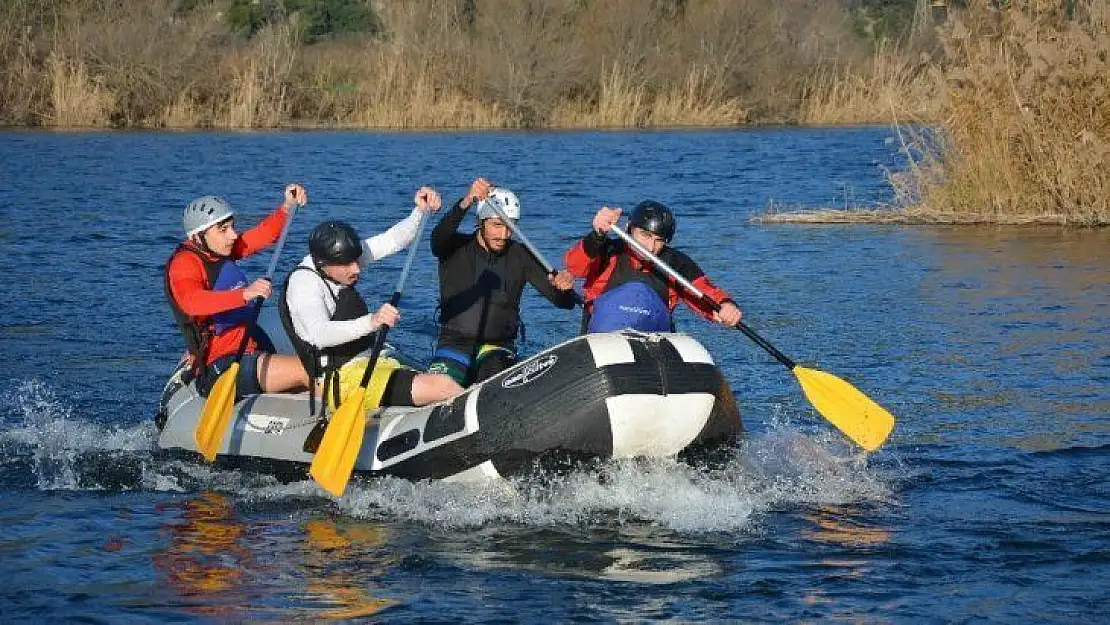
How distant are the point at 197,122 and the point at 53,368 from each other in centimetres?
2427

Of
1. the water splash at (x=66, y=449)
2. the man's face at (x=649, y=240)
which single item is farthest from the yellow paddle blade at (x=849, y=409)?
the water splash at (x=66, y=449)

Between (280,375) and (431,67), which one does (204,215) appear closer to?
(280,375)

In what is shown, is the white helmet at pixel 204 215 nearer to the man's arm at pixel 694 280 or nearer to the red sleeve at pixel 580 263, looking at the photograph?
the red sleeve at pixel 580 263

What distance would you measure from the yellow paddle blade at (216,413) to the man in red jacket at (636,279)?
1.75m

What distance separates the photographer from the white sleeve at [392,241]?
8.86 m

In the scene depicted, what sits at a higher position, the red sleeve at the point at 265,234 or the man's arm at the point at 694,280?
the man's arm at the point at 694,280

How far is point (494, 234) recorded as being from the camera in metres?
8.73

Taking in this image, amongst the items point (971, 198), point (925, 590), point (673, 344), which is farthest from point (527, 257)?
point (971, 198)

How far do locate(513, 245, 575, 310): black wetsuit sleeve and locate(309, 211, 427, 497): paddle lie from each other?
126 cm

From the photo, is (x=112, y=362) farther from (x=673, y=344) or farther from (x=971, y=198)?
(x=971, y=198)

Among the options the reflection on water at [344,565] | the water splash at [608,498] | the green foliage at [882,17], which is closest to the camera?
the reflection on water at [344,565]

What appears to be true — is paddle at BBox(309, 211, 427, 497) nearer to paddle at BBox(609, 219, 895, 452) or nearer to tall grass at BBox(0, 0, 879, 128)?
paddle at BBox(609, 219, 895, 452)

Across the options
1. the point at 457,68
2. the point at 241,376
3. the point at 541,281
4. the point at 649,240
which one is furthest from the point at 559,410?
the point at 457,68

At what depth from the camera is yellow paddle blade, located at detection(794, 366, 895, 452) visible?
318 inches
